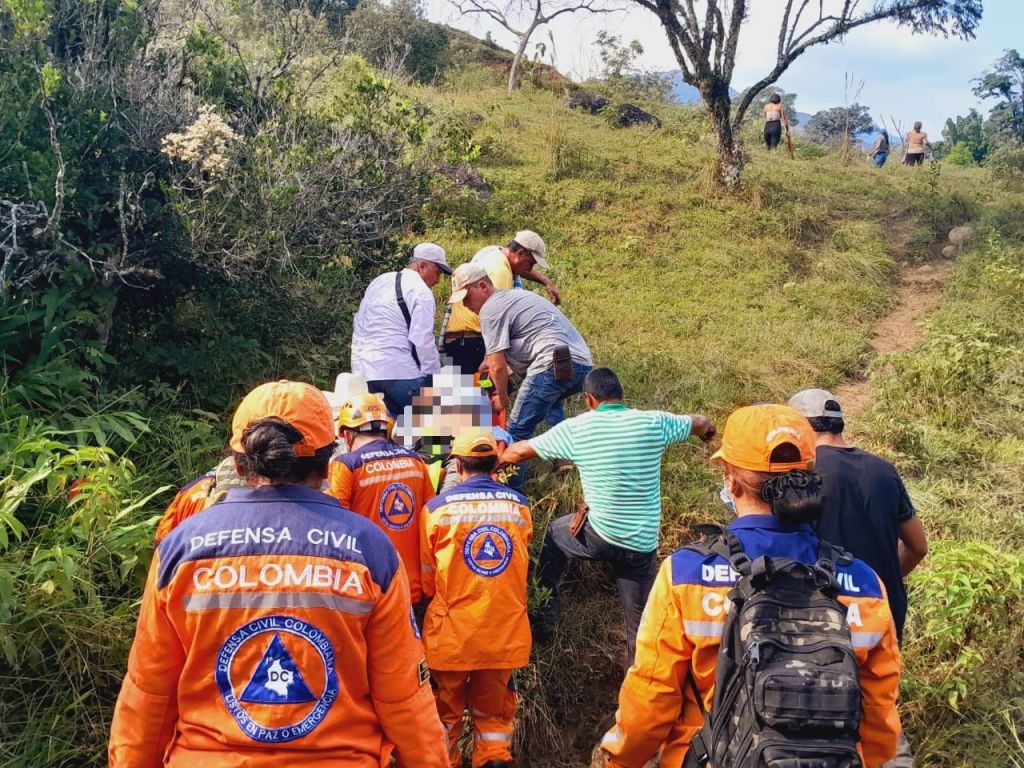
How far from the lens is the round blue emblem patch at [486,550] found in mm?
3104

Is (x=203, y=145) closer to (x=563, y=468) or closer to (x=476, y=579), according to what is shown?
(x=563, y=468)

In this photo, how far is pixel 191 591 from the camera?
1.69 meters

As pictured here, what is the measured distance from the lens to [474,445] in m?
3.16

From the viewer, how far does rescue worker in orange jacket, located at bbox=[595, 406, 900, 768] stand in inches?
75.2

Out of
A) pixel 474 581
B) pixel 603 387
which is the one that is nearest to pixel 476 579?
pixel 474 581

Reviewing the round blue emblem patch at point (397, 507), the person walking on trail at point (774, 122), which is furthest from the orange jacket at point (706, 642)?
the person walking on trail at point (774, 122)

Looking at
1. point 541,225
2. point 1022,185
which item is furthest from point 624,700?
point 1022,185

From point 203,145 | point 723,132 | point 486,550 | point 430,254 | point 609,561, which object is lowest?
point 609,561

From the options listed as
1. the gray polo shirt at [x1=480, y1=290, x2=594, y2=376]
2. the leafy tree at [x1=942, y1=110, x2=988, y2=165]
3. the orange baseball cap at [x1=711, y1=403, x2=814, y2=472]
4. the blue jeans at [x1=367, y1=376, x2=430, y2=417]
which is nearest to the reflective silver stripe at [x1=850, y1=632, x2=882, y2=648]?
the orange baseball cap at [x1=711, y1=403, x2=814, y2=472]

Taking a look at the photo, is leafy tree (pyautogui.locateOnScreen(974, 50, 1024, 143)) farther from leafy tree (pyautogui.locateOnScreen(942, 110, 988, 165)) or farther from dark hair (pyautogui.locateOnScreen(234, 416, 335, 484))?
dark hair (pyautogui.locateOnScreen(234, 416, 335, 484))

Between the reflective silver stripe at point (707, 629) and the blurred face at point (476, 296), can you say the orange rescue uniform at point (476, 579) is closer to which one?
the reflective silver stripe at point (707, 629)

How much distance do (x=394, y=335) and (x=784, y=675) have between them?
11.0 ft

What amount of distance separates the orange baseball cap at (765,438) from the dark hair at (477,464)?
129 centimetres

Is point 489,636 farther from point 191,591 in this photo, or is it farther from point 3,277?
point 3,277
